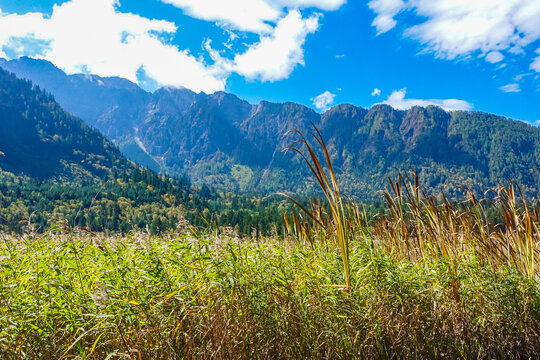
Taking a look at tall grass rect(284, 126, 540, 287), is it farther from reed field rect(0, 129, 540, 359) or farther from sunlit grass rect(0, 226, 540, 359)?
sunlit grass rect(0, 226, 540, 359)

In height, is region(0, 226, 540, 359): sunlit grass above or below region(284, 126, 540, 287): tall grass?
below

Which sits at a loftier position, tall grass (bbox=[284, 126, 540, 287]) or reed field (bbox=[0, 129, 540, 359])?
tall grass (bbox=[284, 126, 540, 287])

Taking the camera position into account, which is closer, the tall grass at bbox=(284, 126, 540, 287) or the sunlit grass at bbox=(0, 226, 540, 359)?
the sunlit grass at bbox=(0, 226, 540, 359)

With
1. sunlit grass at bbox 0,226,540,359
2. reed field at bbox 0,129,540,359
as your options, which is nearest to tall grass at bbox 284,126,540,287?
reed field at bbox 0,129,540,359

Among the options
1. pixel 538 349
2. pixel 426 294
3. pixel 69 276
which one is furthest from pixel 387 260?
pixel 69 276

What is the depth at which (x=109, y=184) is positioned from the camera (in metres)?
184

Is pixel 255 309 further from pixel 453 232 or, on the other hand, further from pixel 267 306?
pixel 453 232

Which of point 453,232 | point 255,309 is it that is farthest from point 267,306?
point 453,232

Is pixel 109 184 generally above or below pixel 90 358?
above

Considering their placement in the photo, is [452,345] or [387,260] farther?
[387,260]

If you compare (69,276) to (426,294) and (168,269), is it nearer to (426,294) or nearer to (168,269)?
(168,269)

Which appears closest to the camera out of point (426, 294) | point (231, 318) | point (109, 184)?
point (231, 318)

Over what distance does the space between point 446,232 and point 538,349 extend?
60.9 inches

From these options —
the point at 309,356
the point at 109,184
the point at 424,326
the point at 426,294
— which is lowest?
the point at 309,356
